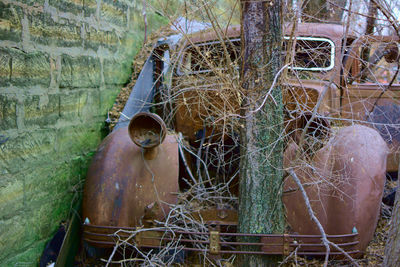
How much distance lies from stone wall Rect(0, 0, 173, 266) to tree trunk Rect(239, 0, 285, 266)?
1.62 m

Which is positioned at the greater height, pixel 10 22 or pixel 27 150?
pixel 10 22

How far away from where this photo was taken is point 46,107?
135 inches

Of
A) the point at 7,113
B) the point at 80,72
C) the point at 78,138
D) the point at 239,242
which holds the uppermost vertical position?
the point at 80,72

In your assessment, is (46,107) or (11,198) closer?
(11,198)

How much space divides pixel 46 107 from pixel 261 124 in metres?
1.78

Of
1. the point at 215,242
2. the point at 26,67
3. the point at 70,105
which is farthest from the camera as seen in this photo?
the point at 70,105

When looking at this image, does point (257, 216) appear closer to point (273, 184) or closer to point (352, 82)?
point (273, 184)

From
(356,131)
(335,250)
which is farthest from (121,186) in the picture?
(356,131)

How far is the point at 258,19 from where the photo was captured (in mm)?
2846

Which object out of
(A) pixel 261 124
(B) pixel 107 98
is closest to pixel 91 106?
(B) pixel 107 98

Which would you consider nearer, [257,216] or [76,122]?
[257,216]

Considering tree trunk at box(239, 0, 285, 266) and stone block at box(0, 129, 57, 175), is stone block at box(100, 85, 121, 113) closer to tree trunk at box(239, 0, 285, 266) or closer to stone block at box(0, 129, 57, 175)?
stone block at box(0, 129, 57, 175)

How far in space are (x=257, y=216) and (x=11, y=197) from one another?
175cm

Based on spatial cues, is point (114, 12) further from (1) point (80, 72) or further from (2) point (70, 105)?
(2) point (70, 105)
